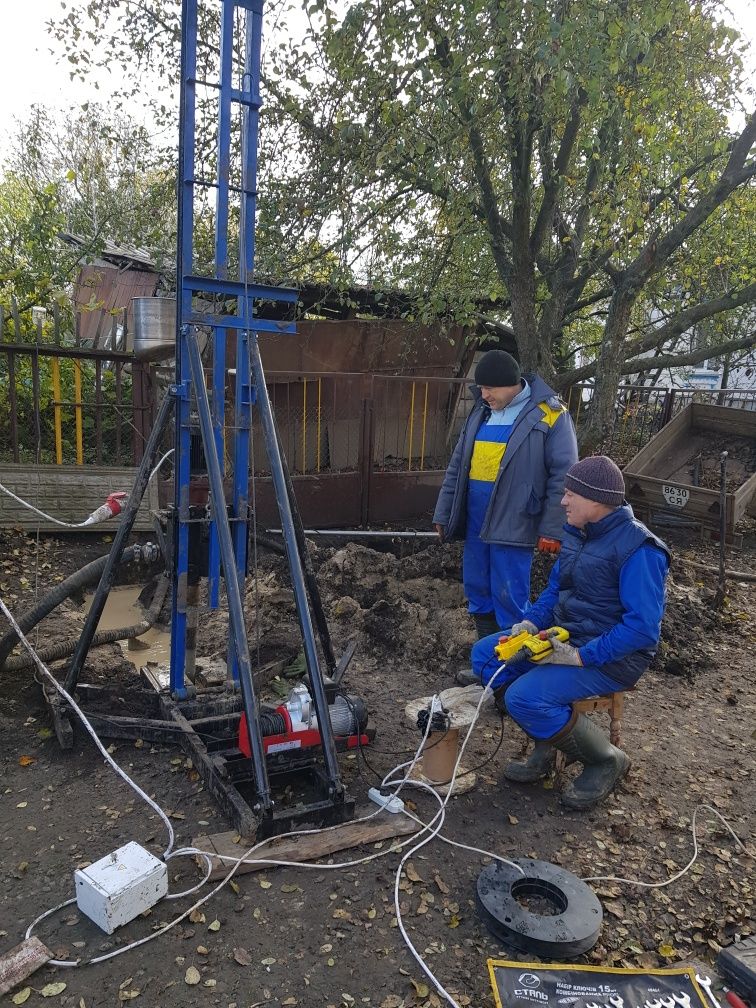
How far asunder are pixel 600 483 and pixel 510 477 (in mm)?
1040

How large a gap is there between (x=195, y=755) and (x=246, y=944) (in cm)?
108

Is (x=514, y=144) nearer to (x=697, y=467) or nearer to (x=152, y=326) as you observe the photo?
(x=152, y=326)

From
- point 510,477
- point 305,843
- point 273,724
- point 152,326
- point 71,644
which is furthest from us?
point 152,326

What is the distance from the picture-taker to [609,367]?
20.7 feet

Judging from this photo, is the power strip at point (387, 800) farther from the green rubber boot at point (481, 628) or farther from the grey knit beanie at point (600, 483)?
the grey knit beanie at point (600, 483)

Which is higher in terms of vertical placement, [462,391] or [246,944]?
[462,391]

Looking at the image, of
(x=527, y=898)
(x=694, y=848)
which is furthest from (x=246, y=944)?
(x=694, y=848)

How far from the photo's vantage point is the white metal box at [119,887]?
250cm

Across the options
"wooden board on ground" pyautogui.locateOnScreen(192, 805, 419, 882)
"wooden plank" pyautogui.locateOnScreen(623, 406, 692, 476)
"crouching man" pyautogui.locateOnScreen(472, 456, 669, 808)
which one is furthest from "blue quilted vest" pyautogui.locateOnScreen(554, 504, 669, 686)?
"wooden plank" pyautogui.locateOnScreen(623, 406, 692, 476)

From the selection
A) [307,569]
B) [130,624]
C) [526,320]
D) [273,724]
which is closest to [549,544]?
[307,569]

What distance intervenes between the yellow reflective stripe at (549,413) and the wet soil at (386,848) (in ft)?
5.84

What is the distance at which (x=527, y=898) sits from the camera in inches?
113

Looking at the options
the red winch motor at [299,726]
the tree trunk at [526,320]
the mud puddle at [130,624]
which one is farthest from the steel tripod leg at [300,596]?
the tree trunk at [526,320]

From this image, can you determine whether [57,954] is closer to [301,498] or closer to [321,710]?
[321,710]
